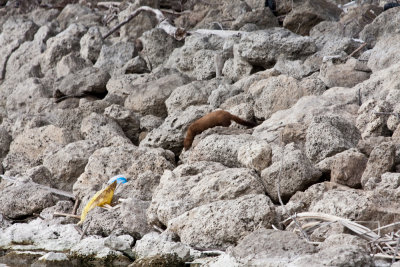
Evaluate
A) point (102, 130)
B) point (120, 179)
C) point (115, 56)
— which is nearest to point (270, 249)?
point (120, 179)

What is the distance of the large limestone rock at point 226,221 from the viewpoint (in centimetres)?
523

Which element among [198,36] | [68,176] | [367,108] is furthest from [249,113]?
[198,36]

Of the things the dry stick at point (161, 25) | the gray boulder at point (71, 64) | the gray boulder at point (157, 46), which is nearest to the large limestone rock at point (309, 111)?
the gray boulder at point (157, 46)

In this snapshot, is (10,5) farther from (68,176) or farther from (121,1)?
(68,176)

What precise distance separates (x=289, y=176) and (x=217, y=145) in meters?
1.29

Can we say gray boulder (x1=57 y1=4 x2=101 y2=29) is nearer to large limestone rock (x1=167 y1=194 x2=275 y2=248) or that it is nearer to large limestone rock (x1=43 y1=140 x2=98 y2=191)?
large limestone rock (x1=43 y1=140 x2=98 y2=191)

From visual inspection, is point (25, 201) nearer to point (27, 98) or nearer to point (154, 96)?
point (154, 96)

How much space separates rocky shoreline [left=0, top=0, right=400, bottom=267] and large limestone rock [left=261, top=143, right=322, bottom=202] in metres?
0.01

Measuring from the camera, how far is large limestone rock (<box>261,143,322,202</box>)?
19.4ft

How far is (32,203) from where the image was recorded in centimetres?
737

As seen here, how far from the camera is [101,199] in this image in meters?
6.77

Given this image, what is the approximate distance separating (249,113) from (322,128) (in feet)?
6.75

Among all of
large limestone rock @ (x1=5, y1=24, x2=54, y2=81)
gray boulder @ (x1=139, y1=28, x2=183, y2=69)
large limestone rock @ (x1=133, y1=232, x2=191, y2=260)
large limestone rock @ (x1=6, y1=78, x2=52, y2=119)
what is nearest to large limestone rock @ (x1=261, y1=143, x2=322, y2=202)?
large limestone rock @ (x1=133, y1=232, x2=191, y2=260)

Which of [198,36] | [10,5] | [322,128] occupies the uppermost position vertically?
[322,128]
